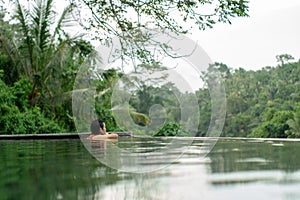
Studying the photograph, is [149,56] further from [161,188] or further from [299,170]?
[161,188]

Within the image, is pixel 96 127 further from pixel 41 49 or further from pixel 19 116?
pixel 41 49

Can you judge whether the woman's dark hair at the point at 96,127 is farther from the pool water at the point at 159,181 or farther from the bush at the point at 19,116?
the pool water at the point at 159,181

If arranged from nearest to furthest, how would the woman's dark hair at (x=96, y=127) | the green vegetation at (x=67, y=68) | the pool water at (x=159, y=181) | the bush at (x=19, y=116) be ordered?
the pool water at (x=159, y=181) → the green vegetation at (x=67, y=68) → the woman's dark hair at (x=96, y=127) → the bush at (x=19, y=116)

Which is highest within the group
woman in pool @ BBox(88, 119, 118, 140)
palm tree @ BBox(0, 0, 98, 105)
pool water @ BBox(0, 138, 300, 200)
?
palm tree @ BBox(0, 0, 98, 105)

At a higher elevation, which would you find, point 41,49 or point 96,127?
point 41,49

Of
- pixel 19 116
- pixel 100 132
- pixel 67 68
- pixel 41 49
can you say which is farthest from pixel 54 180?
pixel 67 68

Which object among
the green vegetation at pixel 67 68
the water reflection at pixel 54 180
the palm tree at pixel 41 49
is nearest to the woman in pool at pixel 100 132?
the green vegetation at pixel 67 68

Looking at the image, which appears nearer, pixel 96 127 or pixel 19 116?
pixel 96 127

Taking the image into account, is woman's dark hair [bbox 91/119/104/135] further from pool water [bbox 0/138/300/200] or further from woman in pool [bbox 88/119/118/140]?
pool water [bbox 0/138/300/200]

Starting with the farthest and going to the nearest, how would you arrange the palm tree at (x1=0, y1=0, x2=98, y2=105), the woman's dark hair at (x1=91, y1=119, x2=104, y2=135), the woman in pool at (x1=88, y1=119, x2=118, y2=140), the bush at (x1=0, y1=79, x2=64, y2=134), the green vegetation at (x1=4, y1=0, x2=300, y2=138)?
the palm tree at (x1=0, y1=0, x2=98, y2=105) → the bush at (x1=0, y1=79, x2=64, y2=134) → the woman's dark hair at (x1=91, y1=119, x2=104, y2=135) → the woman in pool at (x1=88, y1=119, x2=118, y2=140) → the green vegetation at (x1=4, y1=0, x2=300, y2=138)

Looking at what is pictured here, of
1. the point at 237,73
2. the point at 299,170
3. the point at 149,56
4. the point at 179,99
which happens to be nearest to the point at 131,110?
the point at 179,99

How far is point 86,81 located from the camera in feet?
39.8

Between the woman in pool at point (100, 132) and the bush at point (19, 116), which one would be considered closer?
the woman in pool at point (100, 132)

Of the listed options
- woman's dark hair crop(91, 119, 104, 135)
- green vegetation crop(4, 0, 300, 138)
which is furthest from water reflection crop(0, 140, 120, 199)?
woman's dark hair crop(91, 119, 104, 135)
